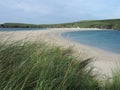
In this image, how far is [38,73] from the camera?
4715 mm

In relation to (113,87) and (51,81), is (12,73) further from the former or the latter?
(113,87)

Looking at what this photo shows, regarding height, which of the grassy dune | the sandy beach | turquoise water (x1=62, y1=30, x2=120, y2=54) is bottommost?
turquoise water (x1=62, y1=30, x2=120, y2=54)

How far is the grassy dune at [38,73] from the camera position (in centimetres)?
425

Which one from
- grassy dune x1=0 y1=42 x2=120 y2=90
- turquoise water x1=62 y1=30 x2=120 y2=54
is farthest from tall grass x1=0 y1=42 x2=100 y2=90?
turquoise water x1=62 y1=30 x2=120 y2=54

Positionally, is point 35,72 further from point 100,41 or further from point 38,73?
point 100,41

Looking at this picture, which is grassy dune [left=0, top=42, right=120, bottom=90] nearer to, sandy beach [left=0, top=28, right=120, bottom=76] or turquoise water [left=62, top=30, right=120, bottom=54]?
sandy beach [left=0, top=28, right=120, bottom=76]

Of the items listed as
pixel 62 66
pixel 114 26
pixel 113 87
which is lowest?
pixel 114 26

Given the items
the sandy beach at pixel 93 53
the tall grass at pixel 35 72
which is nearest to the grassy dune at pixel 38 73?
the tall grass at pixel 35 72

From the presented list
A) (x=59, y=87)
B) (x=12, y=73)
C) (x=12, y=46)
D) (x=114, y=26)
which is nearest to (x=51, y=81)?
(x=59, y=87)

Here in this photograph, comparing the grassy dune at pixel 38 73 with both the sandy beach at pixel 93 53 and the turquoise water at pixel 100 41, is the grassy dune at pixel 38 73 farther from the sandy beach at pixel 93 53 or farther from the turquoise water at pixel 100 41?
the turquoise water at pixel 100 41

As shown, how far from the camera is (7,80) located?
4266 mm

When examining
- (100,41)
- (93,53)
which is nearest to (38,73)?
(93,53)

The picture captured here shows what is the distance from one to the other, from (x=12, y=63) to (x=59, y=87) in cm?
84

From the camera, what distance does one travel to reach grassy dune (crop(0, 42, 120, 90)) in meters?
4.25
